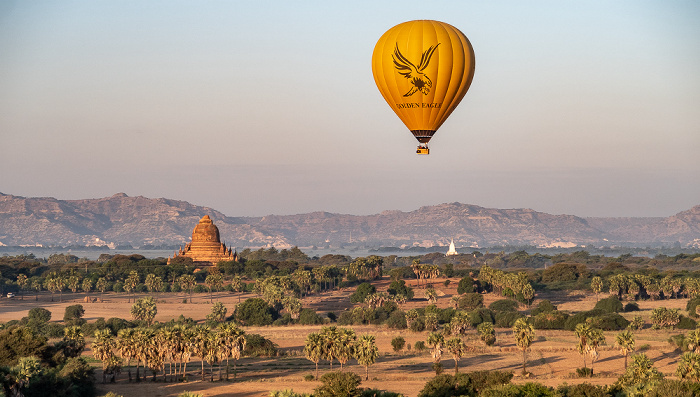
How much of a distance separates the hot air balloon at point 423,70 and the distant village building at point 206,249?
104m

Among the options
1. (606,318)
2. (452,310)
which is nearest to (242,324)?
(452,310)

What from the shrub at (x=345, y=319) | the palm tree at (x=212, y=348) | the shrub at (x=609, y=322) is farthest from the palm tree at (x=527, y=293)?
the palm tree at (x=212, y=348)

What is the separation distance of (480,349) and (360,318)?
72.9 ft

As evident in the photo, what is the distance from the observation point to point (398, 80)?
4888 centimetres

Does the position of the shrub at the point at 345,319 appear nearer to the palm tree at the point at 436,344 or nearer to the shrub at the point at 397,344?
the shrub at the point at 397,344

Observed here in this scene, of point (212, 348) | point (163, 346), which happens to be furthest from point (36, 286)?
point (212, 348)

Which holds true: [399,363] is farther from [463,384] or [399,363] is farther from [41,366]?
[41,366]

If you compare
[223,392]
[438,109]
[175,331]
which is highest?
[438,109]

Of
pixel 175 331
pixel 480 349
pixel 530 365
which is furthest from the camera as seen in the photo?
pixel 480 349

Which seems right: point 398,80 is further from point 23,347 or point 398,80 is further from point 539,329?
point 539,329

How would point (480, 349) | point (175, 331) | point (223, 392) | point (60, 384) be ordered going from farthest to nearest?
1. point (480, 349)
2. point (175, 331)
3. point (223, 392)
4. point (60, 384)

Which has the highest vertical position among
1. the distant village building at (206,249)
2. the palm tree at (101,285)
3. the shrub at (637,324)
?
the distant village building at (206,249)

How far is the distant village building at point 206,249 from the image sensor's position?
15050 centimetres

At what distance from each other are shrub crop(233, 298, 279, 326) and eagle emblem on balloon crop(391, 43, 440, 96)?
4276 centimetres
